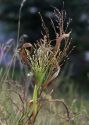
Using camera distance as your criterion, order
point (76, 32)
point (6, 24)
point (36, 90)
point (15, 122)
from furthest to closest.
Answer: point (6, 24)
point (76, 32)
point (15, 122)
point (36, 90)

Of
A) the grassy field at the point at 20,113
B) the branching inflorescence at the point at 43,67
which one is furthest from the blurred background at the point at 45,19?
the branching inflorescence at the point at 43,67

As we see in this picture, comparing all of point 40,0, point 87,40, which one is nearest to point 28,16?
point 40,0

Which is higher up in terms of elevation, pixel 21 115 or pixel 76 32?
pixel 76 32

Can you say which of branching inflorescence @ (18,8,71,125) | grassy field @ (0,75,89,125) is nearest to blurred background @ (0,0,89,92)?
grassy field @ (0,75,89,125)

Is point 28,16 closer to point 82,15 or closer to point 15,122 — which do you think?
point 82,15

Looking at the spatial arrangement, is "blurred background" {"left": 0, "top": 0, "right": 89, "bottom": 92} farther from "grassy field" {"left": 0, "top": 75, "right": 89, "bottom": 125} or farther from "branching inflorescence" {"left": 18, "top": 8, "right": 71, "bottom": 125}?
"branching inflorescence" {"left": 18, "top": 8, "right": 71, "bottom": 125}

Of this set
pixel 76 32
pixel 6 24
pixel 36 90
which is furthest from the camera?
Result: pixel 6 24

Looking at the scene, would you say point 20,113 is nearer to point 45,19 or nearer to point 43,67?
point 43,67

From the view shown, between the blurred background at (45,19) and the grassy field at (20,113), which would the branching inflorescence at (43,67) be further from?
the blurred background at (45,19)

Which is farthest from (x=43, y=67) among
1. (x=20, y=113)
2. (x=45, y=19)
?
(x=45, y=19)
